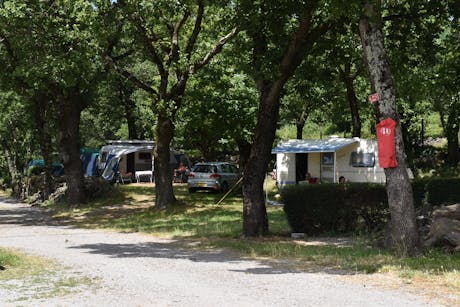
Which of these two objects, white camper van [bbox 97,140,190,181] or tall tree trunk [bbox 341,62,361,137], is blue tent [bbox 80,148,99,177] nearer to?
white camper van [bbox 97,140,190,181]

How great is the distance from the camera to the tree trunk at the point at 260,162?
496 inches

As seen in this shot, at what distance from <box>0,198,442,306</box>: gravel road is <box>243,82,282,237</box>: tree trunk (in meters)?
1.88

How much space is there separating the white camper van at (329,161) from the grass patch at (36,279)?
55.5 feet

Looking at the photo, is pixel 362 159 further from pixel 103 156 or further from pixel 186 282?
pixel 186 282

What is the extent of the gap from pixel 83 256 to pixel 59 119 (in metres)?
14.2

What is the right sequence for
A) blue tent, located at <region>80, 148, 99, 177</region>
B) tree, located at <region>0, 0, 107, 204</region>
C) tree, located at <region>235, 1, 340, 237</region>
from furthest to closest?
blue tent, located at <region>80, 148, 99, 177</region> → tree, located at <region>0, 0, 107, 204</region> → tree, located at <region>235, 1, 340, 237</region>

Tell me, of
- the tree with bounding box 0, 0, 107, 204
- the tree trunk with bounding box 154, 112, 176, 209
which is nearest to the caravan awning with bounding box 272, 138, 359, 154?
the tree trunk with bounding box 154, 112, 176, 209

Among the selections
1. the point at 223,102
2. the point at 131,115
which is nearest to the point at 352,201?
the point at 223,102

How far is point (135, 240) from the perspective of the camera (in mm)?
13320

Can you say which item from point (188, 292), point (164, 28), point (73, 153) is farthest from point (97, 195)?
point (188, 292)

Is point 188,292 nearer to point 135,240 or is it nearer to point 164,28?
point 135,240

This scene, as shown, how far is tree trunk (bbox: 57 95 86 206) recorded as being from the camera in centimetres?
2322

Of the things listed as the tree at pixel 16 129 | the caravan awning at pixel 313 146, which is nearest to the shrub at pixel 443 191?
the caravan awning at pixel 313 146

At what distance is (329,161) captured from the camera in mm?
26172
